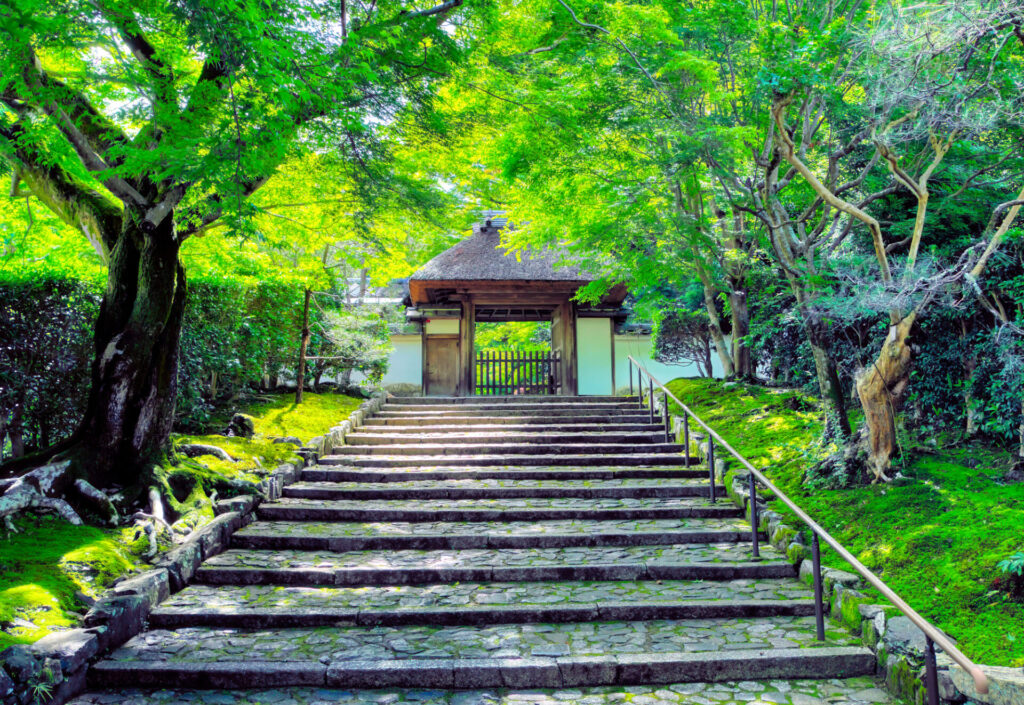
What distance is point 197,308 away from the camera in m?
8.97

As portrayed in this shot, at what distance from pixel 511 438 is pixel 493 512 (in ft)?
9.74

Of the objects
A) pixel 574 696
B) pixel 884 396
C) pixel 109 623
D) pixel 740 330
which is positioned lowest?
pixel 574 696

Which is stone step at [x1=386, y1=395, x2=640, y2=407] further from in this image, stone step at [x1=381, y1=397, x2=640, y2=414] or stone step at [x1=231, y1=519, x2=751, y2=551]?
stone step at [x1=231, y1=519, x2=751, y2=551]

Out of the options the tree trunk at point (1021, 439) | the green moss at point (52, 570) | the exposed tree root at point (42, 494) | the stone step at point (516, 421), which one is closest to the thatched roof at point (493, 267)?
the stone step at point (516, 421)

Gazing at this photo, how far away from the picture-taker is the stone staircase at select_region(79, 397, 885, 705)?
13.5 ft

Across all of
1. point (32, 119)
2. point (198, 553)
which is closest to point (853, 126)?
point (198, 553)

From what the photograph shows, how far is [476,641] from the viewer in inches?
180

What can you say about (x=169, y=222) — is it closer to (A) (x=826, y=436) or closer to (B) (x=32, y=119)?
(B) (x=32, y=119)

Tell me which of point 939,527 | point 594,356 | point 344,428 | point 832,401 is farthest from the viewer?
point 594,356

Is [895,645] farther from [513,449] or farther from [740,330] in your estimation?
[740,330]

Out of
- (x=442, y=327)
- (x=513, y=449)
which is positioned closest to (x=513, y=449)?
(x=513, y=449)

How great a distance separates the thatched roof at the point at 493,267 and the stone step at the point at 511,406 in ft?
10.2

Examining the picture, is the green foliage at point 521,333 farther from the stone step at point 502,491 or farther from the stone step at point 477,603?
the stone step at point 477,603

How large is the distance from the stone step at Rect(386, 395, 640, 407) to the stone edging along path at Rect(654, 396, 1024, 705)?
268 inches
